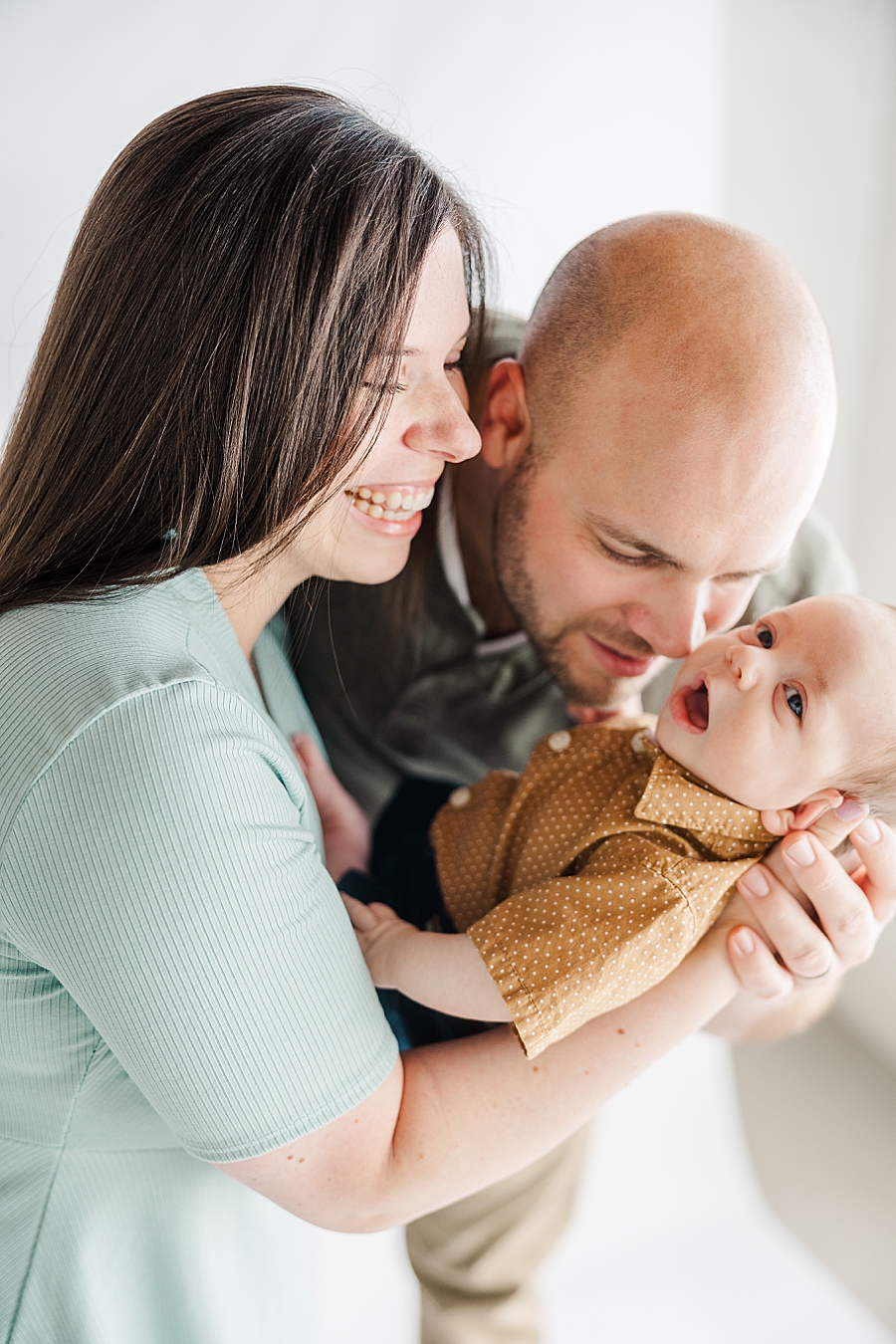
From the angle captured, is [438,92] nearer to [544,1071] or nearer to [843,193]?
[843,193]

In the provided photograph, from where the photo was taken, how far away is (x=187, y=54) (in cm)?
154

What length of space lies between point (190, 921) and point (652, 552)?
708mm

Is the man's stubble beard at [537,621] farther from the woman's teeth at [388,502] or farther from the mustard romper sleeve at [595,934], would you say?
the mustard romper sleeve at [595,934]

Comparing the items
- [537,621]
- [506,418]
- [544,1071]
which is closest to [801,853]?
[544,1071]

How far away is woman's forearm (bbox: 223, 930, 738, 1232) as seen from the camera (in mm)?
890

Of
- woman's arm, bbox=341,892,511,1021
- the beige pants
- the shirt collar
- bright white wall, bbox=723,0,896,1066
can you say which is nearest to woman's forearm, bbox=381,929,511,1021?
woman's arm, bbox=341,892,511,1021

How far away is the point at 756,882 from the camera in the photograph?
1.05 m

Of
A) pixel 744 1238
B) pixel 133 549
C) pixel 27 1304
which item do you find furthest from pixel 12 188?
pixel 744 1238

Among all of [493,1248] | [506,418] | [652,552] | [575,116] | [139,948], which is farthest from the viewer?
[575,116]

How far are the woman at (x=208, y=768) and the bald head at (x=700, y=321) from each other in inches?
8.1

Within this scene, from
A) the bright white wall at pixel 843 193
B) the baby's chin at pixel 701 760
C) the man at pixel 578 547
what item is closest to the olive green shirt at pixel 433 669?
the man at pixel 578 547

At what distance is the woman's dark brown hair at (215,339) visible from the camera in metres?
0.88

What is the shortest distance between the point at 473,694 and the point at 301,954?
0.88 metres

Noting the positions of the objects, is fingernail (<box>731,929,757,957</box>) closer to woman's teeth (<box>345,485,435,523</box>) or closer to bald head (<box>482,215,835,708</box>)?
bald head (<box>482,215,835,708</box>)
